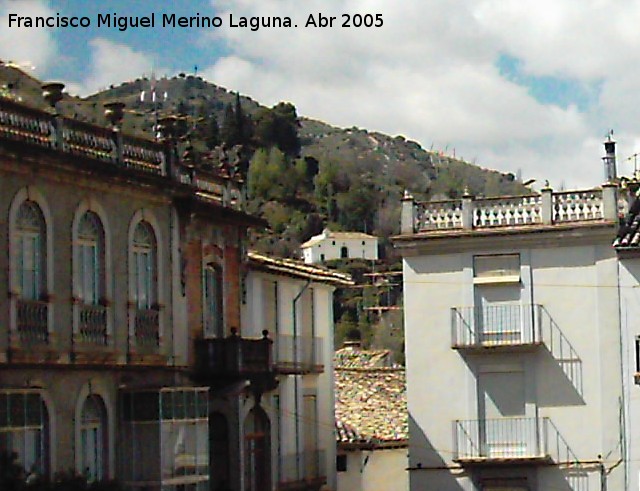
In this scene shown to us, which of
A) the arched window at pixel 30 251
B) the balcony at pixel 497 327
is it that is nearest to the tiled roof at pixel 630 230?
the balcony at pixel 497 327

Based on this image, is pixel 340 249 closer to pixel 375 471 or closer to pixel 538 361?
pixel 375 471

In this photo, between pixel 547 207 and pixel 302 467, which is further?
pixel 302 467

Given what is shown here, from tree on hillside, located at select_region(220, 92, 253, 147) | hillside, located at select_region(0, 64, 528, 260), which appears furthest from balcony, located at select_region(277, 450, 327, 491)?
tree on hillside, located at select_region(220, 92, 253, 147)

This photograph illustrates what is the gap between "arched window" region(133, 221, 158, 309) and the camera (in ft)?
94.4

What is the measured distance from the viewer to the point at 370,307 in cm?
10819

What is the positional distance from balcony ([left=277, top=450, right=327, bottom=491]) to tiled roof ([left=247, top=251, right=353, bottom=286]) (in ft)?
14.8

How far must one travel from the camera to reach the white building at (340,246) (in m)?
125

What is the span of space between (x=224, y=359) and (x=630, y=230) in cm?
1073

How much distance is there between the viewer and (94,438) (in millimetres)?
26750

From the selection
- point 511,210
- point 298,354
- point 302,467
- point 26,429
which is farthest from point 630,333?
point 26,429

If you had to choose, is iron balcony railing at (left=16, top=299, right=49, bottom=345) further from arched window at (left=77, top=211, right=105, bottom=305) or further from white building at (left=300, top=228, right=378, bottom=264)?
white building at (left=300, top=228, right=378, bottom=264)

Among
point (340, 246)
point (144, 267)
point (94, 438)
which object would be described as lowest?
point (94, 438)

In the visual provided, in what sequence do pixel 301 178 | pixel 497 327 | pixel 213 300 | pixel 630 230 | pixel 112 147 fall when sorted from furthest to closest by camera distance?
1. pixel 301 178
2. pixel 497 327
3. pixel 630 230
4. pixel 213 300
5. pixel 112 147

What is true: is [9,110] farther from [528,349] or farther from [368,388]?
[368,388]
